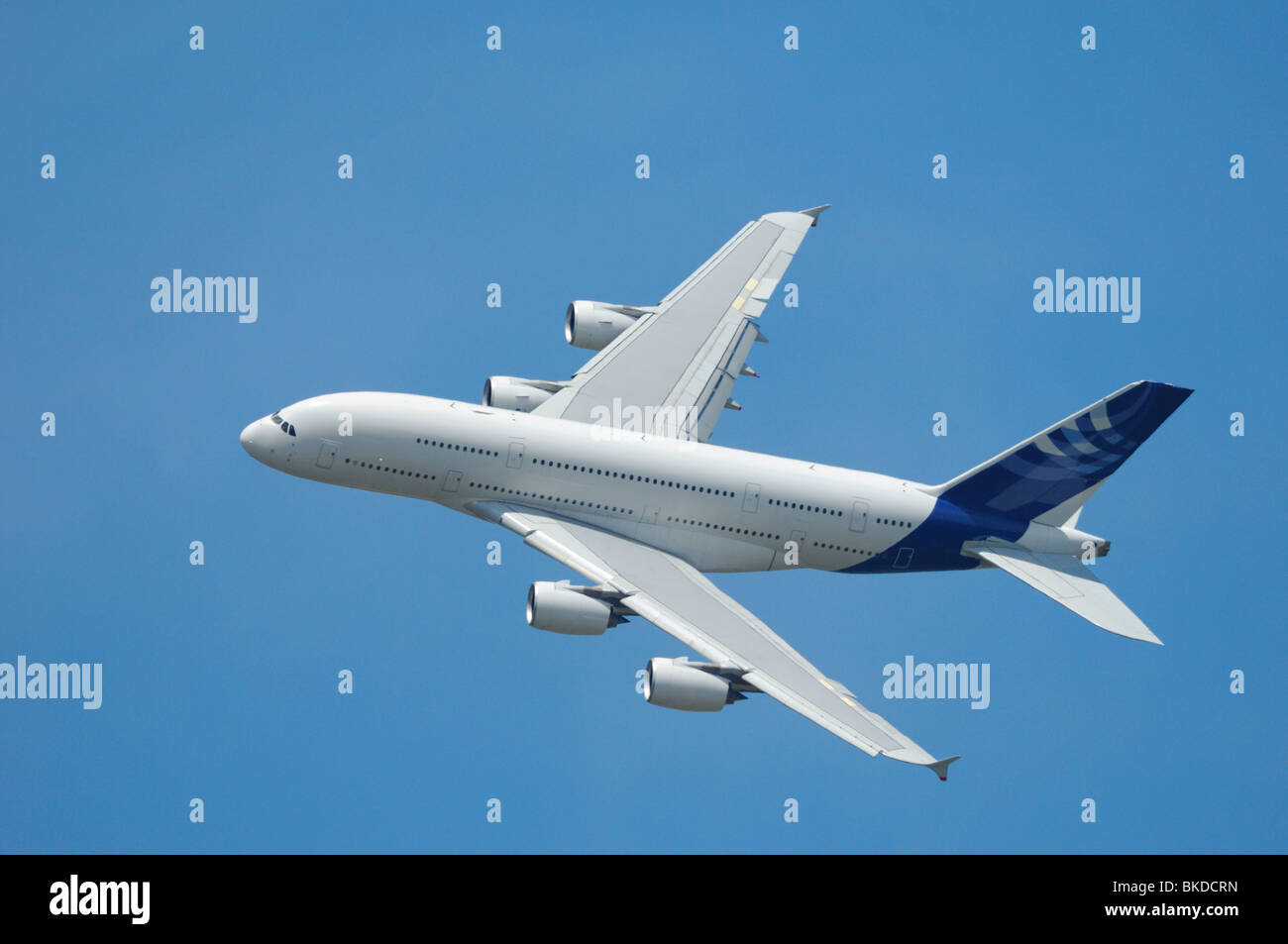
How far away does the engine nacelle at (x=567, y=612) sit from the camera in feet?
249

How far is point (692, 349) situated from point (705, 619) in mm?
16899

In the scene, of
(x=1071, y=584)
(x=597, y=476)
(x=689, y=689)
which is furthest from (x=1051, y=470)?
(x=689, y=689)

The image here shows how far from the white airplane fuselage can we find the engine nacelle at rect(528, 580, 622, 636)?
16.4 ft

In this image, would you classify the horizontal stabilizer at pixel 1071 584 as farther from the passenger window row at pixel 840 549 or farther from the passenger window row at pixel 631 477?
the passenger window row at pixel 631 477

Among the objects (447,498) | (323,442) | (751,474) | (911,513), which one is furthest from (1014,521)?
(323,442)

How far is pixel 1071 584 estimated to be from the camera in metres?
81.1

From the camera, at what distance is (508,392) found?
86.8 meters

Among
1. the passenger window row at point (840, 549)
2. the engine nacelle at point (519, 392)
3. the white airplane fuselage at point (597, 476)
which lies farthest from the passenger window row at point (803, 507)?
the engine nacelle at point (519, 392)

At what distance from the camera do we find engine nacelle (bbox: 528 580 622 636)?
75.9 m

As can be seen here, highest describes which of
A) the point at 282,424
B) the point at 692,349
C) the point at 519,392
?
the point at 692,349

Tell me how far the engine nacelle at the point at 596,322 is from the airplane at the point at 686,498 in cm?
480

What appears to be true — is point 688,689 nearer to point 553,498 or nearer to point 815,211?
point 553,498

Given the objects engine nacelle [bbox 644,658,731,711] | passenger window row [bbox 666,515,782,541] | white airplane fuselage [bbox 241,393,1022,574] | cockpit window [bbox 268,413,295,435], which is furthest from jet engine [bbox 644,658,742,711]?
cockpit window [bbox 268,413,295,435]

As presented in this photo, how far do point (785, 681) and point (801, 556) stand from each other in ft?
32.3
